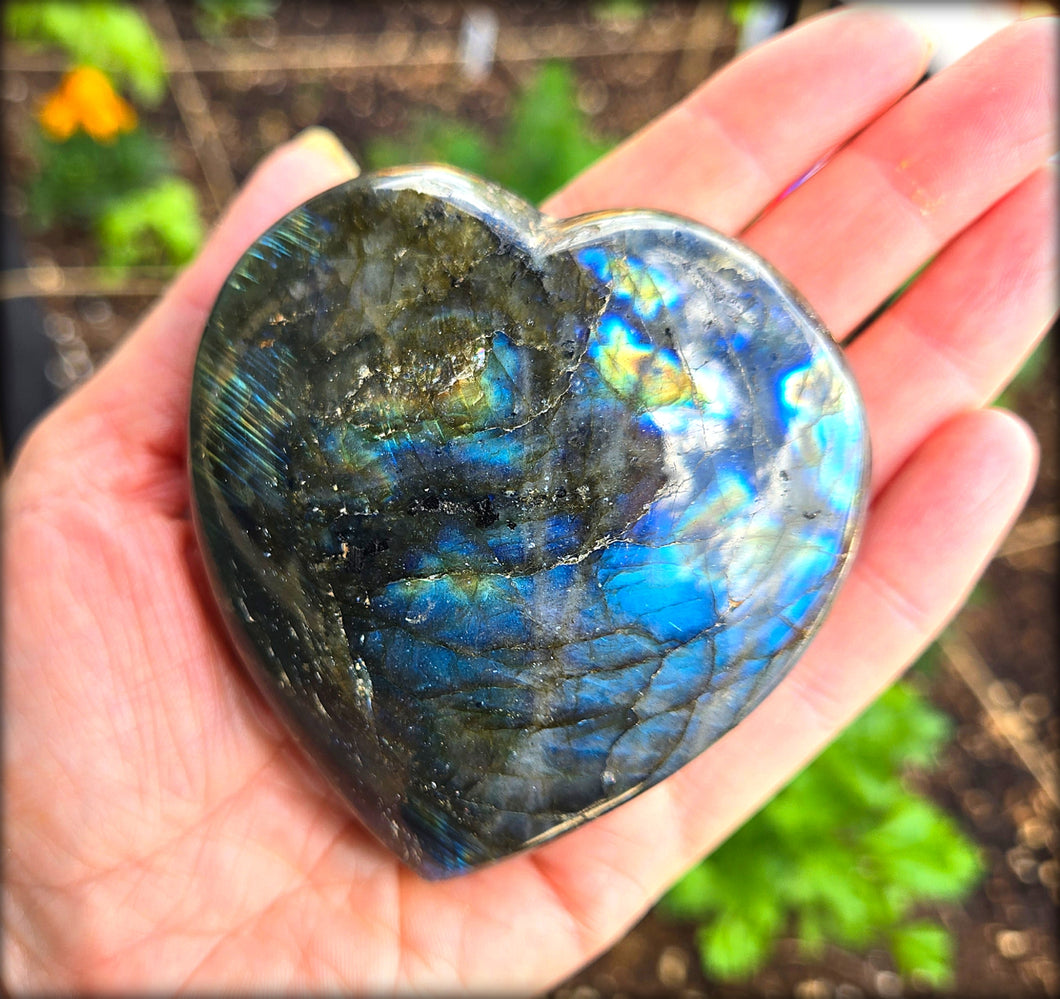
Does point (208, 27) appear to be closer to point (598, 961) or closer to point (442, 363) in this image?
point (442, 363)

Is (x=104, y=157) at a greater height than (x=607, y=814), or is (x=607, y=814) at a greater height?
(x=104, y=157)

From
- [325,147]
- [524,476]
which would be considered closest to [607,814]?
[524,476]

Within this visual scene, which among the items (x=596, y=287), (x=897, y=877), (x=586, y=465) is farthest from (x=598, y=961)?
(x=596, y=287)

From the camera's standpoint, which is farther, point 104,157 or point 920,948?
point 104,157

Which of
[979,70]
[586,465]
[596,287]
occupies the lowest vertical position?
[586,465]

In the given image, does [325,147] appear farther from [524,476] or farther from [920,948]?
[920,948]
